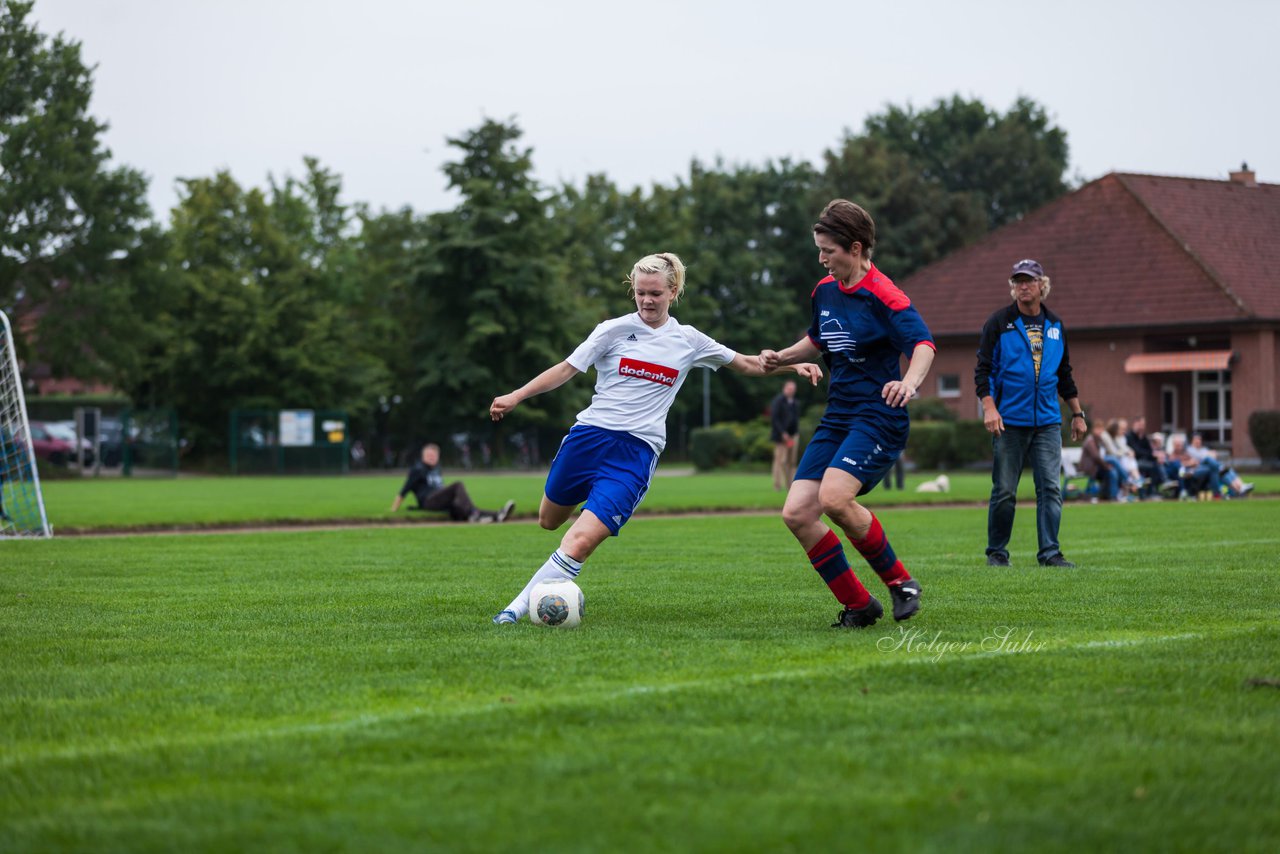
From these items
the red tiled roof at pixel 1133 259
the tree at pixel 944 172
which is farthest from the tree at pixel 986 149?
the red tiled roof at pixel 1133 259

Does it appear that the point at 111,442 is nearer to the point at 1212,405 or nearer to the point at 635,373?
the point at 1212,405

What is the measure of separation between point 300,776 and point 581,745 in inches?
32.5

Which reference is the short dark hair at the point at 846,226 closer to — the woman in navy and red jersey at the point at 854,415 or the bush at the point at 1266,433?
the woman in navy and red jersey at the point at 854,415

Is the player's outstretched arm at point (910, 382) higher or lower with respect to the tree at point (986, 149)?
lower

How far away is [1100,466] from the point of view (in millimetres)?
24281

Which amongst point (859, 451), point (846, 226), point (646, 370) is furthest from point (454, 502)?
point (846, 226)

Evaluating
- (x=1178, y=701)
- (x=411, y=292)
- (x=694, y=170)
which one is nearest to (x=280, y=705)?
(x=1178, y=701)

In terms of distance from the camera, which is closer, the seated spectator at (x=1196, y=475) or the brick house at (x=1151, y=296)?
the seated spectator at (x=1196, y=475)

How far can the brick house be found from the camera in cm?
4494

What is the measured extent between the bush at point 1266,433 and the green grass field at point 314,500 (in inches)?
225

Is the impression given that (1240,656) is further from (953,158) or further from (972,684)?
(953,158)

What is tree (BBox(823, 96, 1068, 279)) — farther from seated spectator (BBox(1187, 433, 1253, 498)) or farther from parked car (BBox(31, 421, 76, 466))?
seated spectator (BBox(1187, 433, 1253, 498))

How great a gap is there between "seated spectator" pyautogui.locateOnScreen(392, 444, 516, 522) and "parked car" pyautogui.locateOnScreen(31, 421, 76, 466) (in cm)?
2861

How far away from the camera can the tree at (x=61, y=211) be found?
44469mm
